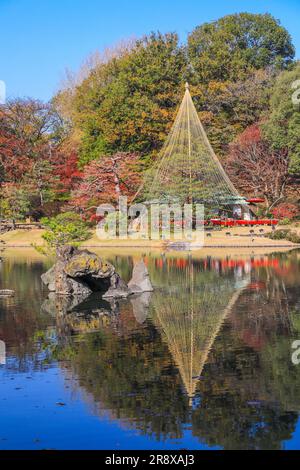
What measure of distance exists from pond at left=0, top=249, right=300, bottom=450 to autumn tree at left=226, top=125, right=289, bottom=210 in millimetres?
30620

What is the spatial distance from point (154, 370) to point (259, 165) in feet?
142

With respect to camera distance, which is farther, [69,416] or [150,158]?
[150,158]

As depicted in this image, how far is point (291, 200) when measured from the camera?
55.7 m

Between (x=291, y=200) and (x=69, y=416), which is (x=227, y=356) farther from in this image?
(x=291, y=200)

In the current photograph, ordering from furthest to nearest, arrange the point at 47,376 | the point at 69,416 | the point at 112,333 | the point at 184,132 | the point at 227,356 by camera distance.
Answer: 1. the point at 184,132
2. the point at 112,333
3. the point at 227,356
4. the point at 47,376
5. the point at 69,416

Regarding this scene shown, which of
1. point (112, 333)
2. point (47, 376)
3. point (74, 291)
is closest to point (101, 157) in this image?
point (74, 291)

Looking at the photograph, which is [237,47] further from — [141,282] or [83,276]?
[83,276]

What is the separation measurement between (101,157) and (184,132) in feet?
24.0

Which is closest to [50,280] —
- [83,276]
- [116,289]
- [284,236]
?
[83,276]

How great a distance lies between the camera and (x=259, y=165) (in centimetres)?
5616

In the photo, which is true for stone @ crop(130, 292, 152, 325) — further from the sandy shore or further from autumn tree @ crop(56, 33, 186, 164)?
autumn tree @ crop(56, 33, 186, 164)

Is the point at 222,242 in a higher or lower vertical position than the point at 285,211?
lower

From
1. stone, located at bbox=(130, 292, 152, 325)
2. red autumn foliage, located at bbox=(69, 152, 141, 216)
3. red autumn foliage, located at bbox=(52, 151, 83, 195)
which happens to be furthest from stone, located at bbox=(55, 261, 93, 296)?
red autumn foliage, located at bbox=(52, 151, 83, 195)

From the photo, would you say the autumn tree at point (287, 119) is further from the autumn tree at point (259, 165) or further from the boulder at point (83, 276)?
the boulder at point (83, 276)
